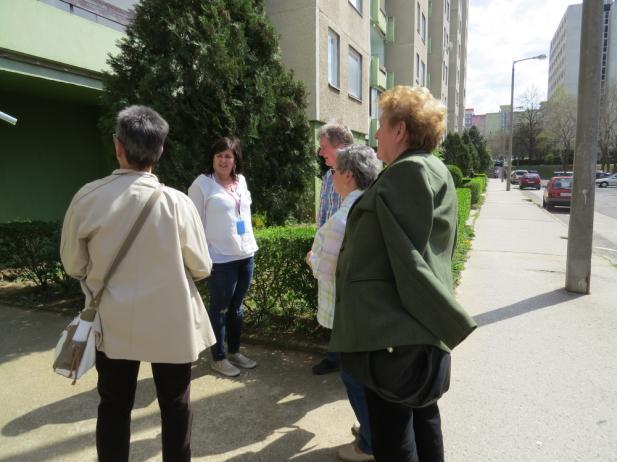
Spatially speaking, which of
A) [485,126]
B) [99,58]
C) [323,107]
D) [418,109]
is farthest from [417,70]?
[485,126]

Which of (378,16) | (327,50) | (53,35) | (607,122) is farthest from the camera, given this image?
(607,122)

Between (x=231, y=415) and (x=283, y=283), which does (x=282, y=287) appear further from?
(x=231, y=415)

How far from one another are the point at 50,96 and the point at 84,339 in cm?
902

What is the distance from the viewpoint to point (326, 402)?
3.32 m

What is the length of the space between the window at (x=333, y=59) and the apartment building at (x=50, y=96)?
567 centimetres

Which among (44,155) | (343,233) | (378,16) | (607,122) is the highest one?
(378,16)

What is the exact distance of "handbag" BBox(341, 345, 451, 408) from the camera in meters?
1.72

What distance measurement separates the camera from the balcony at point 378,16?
64.1 ft

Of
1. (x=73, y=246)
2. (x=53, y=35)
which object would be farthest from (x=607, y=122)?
(x=73, y=246)

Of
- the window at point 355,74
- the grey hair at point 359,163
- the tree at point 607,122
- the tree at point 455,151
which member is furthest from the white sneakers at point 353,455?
the tree at point 607,122

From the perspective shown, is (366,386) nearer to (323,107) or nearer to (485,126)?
(323,107)

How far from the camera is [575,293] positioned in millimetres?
6066

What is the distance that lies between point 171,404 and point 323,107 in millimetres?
10935

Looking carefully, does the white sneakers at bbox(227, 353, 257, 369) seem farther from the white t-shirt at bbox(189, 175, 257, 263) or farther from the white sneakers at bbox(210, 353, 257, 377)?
the white t-shirt at bbox(189, 175, 257, 263)
